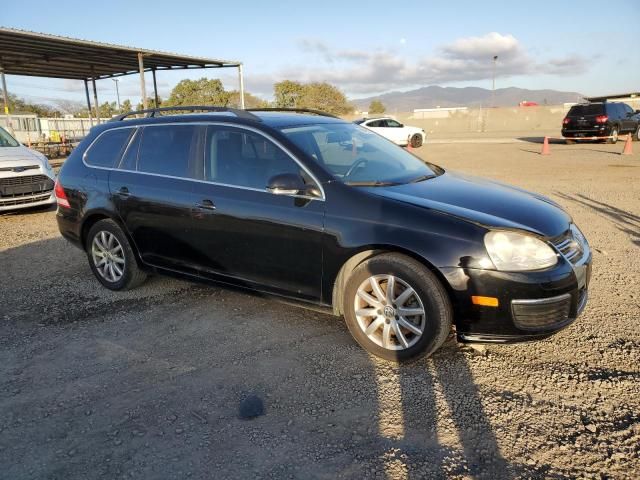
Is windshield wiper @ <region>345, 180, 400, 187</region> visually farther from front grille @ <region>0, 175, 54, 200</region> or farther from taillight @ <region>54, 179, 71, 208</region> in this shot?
front grille @ <region>0, 175, 54, 200</region>

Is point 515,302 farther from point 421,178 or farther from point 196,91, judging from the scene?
point 196,91

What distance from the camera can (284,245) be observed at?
12.2 ft

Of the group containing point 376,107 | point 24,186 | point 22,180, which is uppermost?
point 376,107

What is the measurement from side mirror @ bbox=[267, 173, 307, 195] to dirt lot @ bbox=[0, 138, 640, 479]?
115cm

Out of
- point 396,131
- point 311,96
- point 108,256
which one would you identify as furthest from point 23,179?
point 311,96

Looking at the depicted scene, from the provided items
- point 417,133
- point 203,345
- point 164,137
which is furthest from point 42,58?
point 203,345

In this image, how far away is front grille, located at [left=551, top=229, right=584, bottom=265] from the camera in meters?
3.31

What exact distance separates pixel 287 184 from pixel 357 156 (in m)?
0.92

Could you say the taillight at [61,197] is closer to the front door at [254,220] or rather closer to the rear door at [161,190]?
the rear door at [161,190]

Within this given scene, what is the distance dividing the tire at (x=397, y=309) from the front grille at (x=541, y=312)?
415 millimetres

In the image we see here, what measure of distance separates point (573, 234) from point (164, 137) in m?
3.51

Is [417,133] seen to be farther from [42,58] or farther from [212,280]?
[212,280]

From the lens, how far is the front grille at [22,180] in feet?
27.1

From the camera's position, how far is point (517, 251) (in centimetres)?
315
